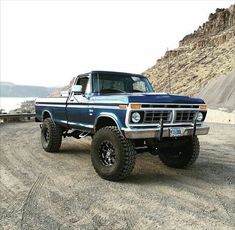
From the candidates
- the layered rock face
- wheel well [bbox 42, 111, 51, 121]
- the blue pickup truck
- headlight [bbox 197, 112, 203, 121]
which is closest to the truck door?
the blue pickup truck

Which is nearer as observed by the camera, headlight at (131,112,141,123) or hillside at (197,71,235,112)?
headlight at (131,112,141,123)

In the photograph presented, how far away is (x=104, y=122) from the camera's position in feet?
20.3

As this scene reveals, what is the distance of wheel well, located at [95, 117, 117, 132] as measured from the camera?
602 cm

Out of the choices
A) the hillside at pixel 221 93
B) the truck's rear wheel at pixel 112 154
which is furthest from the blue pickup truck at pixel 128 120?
the hillside at pixel 221 93

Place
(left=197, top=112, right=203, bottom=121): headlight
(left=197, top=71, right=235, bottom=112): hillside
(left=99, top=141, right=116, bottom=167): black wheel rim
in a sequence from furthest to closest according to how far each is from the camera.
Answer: (left=197, top=71, right=235, bottom=112): hillside → (left=197, top=112, right=203, bottom=121): headlight → (left=99, top=141, right=116, bottom=167): black wheel rim

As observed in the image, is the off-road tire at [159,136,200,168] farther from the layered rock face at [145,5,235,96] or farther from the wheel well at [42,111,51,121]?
the layered rock face at [145,5,235,96]

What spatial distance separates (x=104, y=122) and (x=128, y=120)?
1.06 metres

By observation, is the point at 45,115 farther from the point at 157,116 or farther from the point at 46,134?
the point at 157,116

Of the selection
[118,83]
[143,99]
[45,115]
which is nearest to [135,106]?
[143,99]

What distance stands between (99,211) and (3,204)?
4.72 ft

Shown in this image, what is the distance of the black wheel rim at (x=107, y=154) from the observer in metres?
5.69

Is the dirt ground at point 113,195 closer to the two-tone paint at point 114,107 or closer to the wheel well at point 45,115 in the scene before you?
the two-tone paint at point 114,107

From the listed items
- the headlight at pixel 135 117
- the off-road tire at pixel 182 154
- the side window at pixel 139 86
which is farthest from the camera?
the side window at pixel 139 86

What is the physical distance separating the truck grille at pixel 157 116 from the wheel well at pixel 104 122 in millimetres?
798
